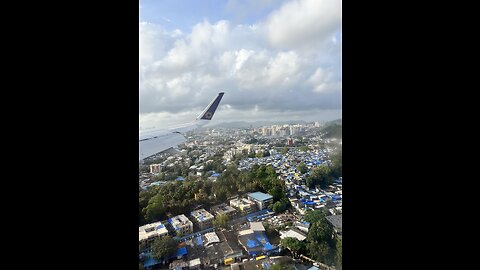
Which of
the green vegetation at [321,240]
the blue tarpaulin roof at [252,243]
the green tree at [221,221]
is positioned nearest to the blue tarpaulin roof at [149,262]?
the green tree at [221,221]

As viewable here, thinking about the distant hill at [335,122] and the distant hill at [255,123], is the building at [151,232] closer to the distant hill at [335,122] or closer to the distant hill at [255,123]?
the distant hill at [255,123]

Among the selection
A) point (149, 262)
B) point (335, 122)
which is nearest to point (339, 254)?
point (335, 122)

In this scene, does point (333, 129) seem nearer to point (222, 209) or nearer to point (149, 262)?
point (222, 209)

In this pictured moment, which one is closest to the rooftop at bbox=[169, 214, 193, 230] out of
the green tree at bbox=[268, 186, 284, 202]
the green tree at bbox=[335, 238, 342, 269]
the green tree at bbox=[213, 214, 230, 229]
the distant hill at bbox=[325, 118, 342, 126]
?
the green tree at bbox=[213, 214, 230, 229]

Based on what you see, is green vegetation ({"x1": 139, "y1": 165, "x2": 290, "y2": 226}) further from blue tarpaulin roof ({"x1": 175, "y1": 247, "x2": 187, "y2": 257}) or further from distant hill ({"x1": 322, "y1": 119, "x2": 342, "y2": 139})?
distant hill ({"x1": 322, "y1": 119, "x2": 342, "y2": 139})
